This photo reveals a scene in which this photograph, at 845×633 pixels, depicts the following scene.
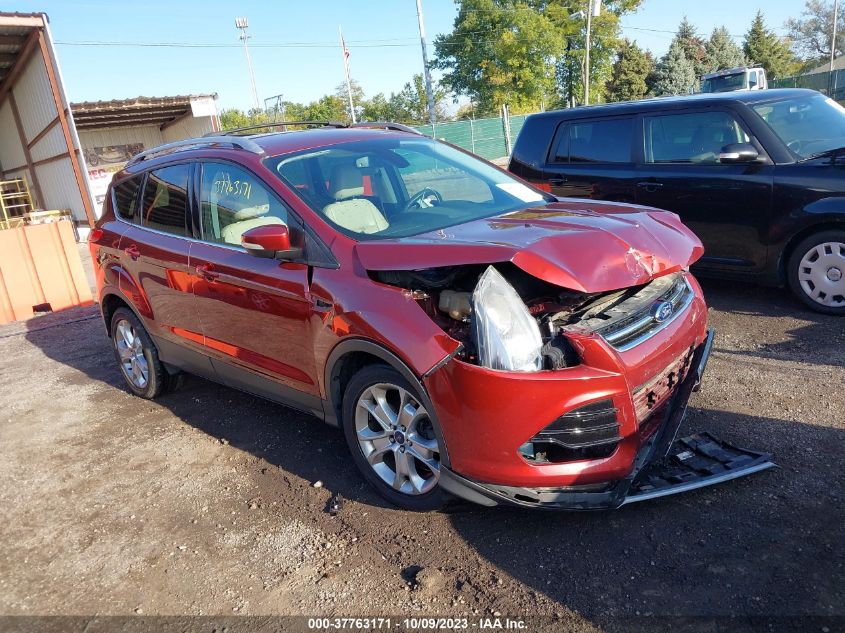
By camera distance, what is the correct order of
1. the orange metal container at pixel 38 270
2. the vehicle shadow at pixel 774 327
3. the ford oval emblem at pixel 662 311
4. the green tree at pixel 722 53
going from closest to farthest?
the ford oval emblem at pixel 662 311, the vehicle shadow at pixel 774 327, the orange metal container at pixel 38 270, the green tree at pixel 722 53

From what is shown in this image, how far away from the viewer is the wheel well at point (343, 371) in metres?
3.32

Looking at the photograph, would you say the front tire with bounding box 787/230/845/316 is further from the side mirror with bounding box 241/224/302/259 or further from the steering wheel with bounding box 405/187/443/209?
the side mirror with bounding box 241/224/302/259

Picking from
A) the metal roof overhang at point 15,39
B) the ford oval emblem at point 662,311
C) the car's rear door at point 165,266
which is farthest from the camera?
the metal roof overhang at point 15,39

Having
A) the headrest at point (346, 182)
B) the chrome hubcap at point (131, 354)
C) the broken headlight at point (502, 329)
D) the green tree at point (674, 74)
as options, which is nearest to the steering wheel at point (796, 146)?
the headrest at point (346, 182)

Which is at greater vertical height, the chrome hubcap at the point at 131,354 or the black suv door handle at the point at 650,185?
the black suv door handle at the point at 650,185

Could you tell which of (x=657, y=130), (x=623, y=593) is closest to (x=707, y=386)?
(x=623, y=593)

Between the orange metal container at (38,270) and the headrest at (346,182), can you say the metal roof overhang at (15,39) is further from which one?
the headrest at (346,182)

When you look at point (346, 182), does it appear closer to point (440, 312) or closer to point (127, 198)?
point (440, 312)

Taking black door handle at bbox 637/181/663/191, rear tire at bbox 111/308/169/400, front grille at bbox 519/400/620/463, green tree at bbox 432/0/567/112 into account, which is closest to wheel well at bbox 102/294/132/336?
rear tire at bbox 111/308/169/400

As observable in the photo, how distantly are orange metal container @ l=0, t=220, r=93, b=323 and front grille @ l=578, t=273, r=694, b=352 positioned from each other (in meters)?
8.15

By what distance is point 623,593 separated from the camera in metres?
2.59

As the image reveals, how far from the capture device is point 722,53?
5362 cm

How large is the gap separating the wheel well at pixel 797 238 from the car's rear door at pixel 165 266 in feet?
15.3

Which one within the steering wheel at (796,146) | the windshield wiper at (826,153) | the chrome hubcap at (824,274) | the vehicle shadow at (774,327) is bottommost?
the vehicle shadow at (774,327)
